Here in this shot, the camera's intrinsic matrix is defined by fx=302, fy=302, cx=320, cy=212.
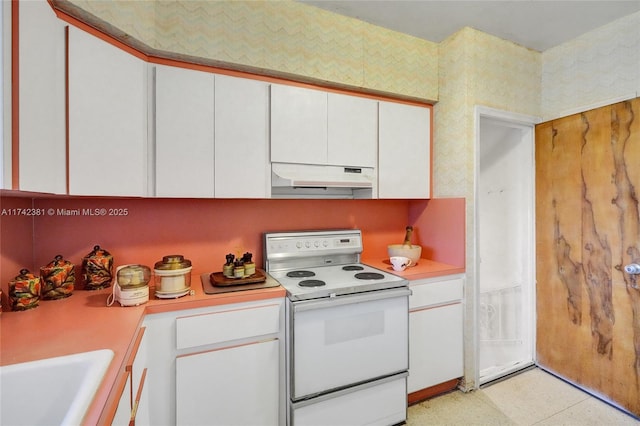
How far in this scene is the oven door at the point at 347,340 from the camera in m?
1.56

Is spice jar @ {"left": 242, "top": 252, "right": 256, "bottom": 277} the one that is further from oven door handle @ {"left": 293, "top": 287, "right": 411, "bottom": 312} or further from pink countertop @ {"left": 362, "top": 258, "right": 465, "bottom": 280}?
pink countertop @ {"left": 362, "top": 258, "right": 465, "bottom": 280}

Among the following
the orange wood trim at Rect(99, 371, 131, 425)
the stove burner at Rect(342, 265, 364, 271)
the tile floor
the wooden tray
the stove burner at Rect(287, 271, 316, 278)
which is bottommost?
the tile floor

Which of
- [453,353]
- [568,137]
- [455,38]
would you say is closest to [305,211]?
[453,353]

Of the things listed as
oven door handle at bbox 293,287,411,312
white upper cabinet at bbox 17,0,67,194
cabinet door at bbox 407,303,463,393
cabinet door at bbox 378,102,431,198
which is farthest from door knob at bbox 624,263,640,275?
white upper cabinet at bbox 17,0,67,194

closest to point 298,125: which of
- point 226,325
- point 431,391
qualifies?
point 226,325

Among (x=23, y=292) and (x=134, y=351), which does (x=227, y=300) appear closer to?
(x=134, y=351)

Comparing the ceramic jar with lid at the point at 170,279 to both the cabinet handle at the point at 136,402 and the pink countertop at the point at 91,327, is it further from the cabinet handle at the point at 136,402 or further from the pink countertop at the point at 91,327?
the cabinet handle at the point at 136,402

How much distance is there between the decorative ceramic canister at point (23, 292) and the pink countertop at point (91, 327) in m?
0.03

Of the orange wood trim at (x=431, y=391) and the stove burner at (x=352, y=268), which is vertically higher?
the stove burner at (x=352, y=268)

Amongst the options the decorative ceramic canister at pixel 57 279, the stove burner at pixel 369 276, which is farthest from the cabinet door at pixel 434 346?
the decorative ceramic canister at pixel 57 279

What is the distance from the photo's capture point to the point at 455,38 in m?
2.14

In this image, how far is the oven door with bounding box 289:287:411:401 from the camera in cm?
156

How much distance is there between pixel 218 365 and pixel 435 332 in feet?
4.55

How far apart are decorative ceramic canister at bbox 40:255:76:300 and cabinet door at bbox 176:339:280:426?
668mm
